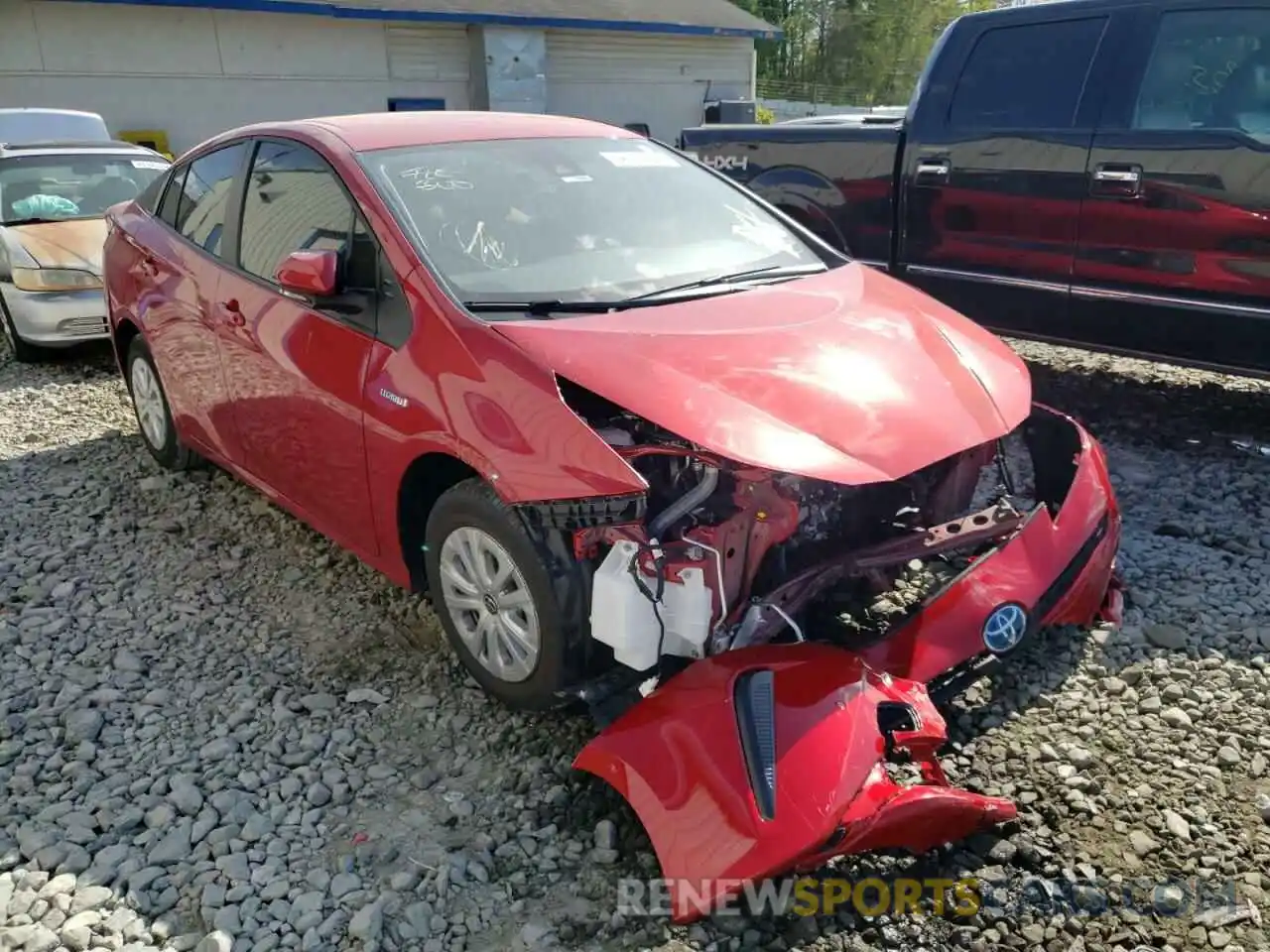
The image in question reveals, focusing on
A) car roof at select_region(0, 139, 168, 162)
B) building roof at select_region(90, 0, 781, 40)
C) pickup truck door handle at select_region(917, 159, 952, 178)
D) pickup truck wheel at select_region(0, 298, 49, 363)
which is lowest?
pickup truck wheel at select_region(0, 298, 49, 363)

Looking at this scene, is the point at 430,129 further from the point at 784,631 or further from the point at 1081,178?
the point at 1081,178

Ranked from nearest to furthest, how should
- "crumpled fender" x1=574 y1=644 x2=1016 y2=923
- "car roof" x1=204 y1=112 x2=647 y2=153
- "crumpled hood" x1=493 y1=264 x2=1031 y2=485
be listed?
"crumpled fender" x1=574 y1=644 x2=1016 y2=923, "crumpled hood" x1=493 y1=264 x2=1031 y2=485, "car roof" x1=204 y1=112 x2=647 y2=153

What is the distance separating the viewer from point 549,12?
19.6 metres

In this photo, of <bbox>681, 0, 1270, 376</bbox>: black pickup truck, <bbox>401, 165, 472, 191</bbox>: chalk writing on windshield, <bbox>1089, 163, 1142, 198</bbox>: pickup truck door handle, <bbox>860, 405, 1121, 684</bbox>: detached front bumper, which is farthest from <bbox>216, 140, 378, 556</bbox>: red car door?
<bbox>1089, 163, 1142, 198</bbox>: pickup truck door handle

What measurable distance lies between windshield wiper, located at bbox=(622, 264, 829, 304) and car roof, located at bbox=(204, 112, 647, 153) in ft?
3.21

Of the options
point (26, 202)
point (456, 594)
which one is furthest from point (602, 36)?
point (456, 594)

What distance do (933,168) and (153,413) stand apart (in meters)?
4.37

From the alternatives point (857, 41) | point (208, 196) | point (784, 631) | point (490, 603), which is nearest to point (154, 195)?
point (208, 196)

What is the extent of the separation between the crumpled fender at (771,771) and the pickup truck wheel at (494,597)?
37 cm

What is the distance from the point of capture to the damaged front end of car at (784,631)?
7.80 feet

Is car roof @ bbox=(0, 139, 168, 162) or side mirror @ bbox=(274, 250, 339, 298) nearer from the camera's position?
side mirror @ bbox=(274, 250, 339, 298)

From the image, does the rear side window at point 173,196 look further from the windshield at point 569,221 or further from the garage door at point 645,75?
the garage door at point 645,75

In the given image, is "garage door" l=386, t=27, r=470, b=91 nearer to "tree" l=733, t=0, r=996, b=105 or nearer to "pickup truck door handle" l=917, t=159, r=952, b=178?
"pickup truck door handle" l=917, t=159, r=952, b=178

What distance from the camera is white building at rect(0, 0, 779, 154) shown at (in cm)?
1516
